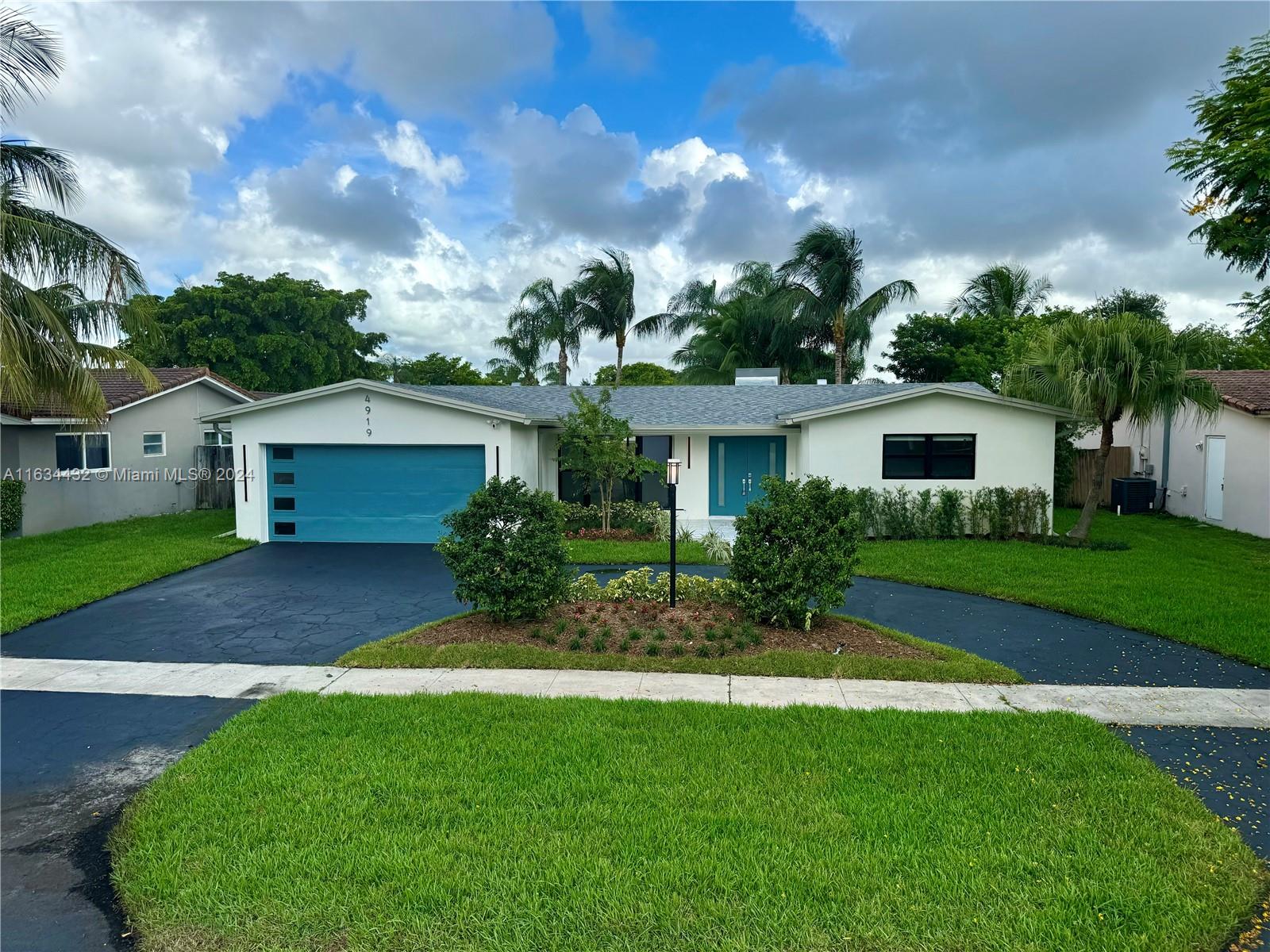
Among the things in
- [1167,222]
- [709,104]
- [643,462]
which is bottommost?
[643,462]

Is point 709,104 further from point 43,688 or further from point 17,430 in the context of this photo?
point 17,430

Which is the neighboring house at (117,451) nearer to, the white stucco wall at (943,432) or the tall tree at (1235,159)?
the white stucco wall at (943,432)

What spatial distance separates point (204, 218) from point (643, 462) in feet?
35.1

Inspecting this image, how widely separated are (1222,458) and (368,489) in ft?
62.8

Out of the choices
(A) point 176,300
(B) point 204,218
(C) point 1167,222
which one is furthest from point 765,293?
(A) point 176,300

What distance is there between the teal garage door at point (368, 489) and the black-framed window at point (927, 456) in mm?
8517

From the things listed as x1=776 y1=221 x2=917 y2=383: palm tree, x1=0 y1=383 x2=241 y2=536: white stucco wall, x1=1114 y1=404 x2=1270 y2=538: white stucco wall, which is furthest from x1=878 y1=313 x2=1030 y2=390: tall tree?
x1=0 y1=383 x2=241 y2=536: white stucco wall

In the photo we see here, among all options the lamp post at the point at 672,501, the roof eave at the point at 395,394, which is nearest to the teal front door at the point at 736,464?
the roof eave at the point at 395,394

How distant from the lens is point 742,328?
2930 cm

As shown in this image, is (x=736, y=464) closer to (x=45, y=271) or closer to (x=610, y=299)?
(x=45, y=271)

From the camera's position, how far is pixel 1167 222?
13398mm

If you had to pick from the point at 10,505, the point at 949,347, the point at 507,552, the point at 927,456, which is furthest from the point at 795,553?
the point at 949,347

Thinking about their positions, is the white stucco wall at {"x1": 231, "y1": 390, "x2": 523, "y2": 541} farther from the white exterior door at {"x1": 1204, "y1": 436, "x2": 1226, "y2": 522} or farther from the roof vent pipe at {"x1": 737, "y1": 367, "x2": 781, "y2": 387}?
the white exterior door at {"x1": 1204, "y1": 436, "x2": 1226, "y2": 522}

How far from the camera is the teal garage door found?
14391 mm
